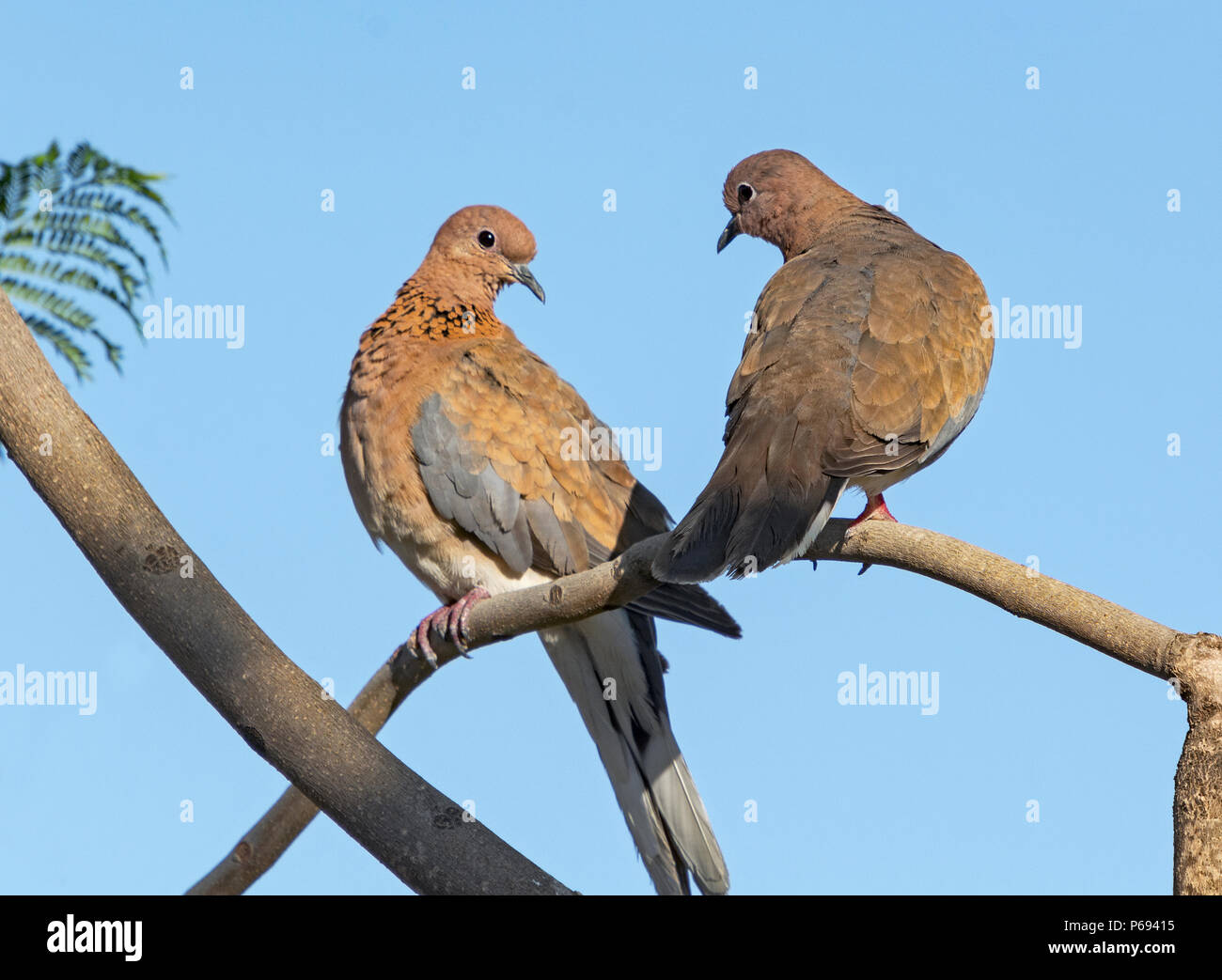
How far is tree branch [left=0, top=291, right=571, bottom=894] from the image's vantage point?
3.10m

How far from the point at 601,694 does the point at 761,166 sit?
2094mm

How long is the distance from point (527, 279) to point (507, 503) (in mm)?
1153

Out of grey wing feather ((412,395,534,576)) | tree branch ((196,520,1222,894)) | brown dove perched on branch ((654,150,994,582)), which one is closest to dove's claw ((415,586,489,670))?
grey wing feather ((412,395,534,576))

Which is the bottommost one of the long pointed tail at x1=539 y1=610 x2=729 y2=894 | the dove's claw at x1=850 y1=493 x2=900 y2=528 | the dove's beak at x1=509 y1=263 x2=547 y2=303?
the long pointed tail at x1=539 y1=610 x2=729 y2=894

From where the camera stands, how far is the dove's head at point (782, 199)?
492cm

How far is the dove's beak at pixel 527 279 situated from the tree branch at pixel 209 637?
93.5 inches

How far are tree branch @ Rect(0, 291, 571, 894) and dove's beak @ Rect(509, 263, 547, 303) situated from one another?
238cm

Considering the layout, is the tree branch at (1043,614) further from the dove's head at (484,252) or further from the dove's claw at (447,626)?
the dove's head at (484,252)

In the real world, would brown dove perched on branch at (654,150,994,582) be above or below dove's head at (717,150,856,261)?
below

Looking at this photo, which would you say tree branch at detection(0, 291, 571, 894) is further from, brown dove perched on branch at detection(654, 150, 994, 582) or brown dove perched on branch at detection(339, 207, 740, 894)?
brown dove perched on branch at detection(339, 207, 740, 894)

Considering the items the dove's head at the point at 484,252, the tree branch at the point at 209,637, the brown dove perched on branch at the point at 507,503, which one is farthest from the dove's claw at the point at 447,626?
the dove's head at the point at 484,252

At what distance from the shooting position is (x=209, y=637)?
3.22 m

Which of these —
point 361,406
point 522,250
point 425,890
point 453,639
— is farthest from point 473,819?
point 522,250
